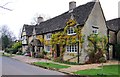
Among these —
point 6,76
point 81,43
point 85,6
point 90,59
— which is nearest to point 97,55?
point 90,59

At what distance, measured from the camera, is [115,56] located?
33.7m

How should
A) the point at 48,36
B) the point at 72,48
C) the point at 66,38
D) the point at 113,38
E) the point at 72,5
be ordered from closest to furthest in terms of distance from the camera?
the point at 72,48 < the point at 66,38 < the point at 113,38 < the point at 72,5 < the point at 48,36

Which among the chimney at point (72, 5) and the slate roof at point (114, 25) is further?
the slate roof at point (114, 25)

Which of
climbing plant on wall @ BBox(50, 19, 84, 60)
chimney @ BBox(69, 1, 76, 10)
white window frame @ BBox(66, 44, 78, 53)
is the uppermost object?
chimney @ BBox(69, 1, 76, 10)

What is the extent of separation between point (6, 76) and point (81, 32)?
14.7 m

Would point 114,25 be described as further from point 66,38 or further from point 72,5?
point 66,38

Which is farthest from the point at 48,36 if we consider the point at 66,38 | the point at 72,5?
the point at 66,38

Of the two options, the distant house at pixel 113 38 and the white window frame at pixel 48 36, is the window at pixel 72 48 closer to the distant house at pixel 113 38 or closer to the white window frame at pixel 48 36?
the white window frame at pixel 48 36

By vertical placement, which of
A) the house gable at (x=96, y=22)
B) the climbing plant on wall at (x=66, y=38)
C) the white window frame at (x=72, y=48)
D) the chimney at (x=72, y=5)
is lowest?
the white window frame at (x=72, y=48)

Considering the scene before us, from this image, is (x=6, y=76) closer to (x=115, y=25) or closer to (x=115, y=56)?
(x=115, y=56)

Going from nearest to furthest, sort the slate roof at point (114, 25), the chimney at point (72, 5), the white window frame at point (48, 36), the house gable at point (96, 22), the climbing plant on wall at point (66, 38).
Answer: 1. the climbing plant on wall at point (66, 38)
2. the house gable at point (96, 22)
3. the chimney at point (72, 5)
4. the slate roof at point (114, 25)
5. the white window frame at point (48, 36)

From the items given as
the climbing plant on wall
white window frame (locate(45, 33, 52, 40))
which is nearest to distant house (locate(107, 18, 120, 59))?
the climbing plant on wall

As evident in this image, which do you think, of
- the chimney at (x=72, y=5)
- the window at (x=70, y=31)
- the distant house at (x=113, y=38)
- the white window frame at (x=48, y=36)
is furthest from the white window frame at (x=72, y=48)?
the chimney at (x=72, y=5)

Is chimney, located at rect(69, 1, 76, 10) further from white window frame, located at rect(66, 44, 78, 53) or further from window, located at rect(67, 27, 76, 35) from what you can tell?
white window frame, located at rect(66, 44, 78, 53)
